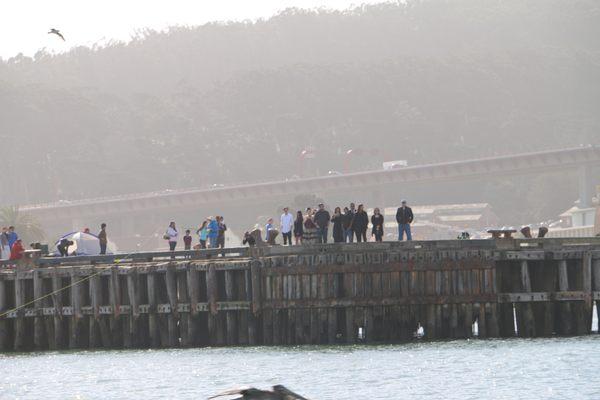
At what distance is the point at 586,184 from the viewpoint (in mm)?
192500

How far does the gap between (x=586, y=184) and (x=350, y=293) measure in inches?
5877

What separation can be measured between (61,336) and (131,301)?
3077 millimetres

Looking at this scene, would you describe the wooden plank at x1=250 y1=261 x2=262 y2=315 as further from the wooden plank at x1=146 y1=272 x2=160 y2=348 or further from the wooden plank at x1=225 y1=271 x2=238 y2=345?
the wooden plank at x1=146 y1=272 x2=160 y2=348

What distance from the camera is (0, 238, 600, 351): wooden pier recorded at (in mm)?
45875

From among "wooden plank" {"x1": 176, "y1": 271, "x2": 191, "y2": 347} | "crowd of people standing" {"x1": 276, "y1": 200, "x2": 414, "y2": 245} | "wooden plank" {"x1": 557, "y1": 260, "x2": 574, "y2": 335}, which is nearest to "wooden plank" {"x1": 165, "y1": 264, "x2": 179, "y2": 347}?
"wooden plank" {"x1": 176, "y1": 271, "x2": 191, "y2": 347}

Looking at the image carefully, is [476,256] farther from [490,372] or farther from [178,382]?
[178,382]

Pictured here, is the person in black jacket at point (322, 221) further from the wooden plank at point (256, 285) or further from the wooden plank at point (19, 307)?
the wooden plank at point (19, 307)

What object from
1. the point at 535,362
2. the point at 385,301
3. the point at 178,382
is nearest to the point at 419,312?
the point at 385,301

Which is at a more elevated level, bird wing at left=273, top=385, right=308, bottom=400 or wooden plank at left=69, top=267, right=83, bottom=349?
wooden plank at left=69, top=267, right=83, bottom=349

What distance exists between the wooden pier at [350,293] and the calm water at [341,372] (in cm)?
72

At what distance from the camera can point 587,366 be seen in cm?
4181

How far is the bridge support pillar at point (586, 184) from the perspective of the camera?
7425 inches

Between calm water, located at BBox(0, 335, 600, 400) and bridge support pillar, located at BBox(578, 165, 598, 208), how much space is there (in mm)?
141164

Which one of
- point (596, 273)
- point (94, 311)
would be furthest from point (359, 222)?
point (94, 311)
